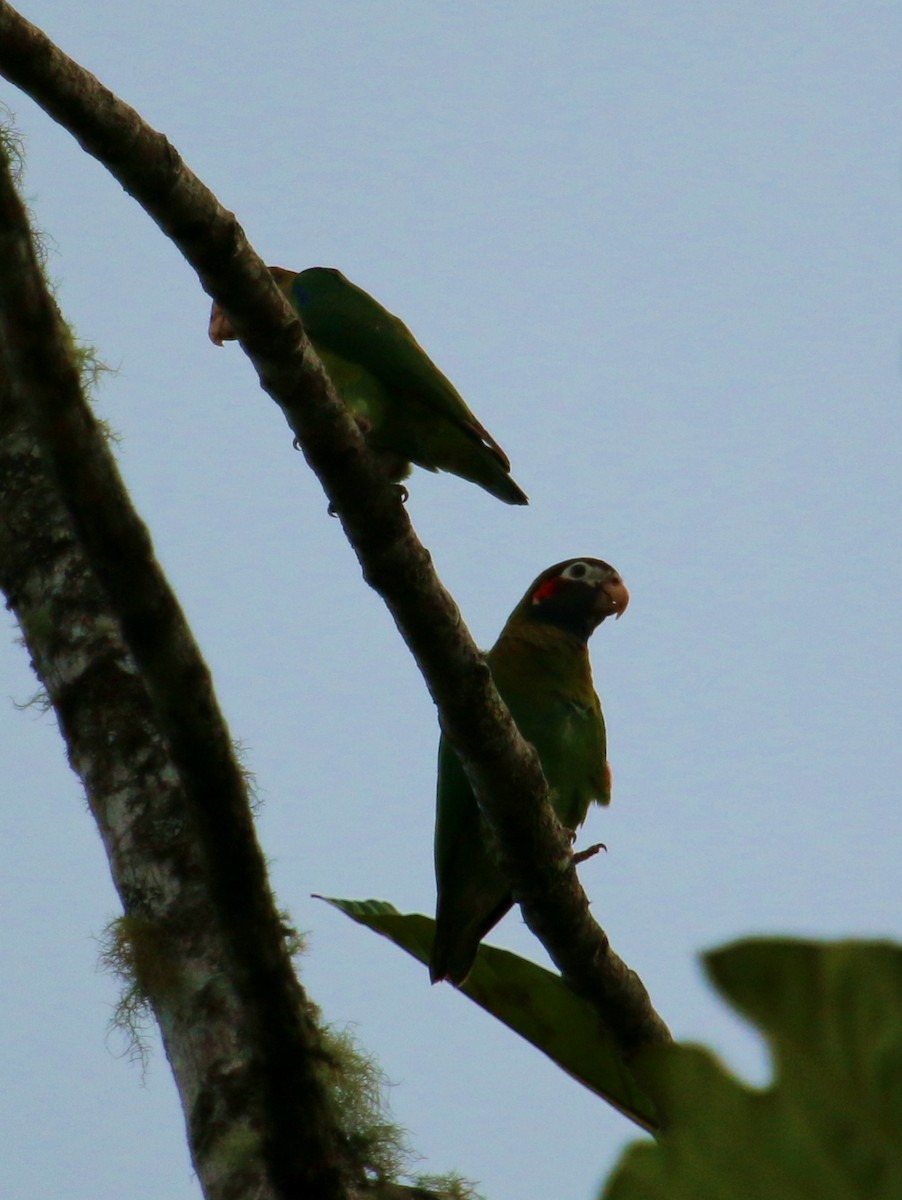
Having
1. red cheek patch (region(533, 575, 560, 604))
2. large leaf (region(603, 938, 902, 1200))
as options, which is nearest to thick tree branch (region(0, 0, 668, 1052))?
large leaf (region(603, 938, 902, 1200))

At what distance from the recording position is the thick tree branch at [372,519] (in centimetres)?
209

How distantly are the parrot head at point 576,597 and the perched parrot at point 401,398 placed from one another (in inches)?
27.3

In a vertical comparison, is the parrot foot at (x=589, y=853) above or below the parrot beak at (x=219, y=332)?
below

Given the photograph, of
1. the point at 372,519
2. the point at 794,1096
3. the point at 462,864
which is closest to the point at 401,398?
the point at 462,864

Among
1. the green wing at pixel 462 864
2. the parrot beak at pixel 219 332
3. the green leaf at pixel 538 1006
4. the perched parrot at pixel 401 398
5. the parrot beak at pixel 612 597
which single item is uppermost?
the parrot beak at pixel 219 332

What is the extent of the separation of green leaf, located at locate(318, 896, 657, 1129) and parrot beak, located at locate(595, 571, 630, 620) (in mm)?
1898

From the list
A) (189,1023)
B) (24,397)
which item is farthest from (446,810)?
(24,397)

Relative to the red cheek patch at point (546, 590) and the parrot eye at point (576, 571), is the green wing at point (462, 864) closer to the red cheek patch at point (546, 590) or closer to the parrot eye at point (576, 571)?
the red cheek patch at point (546, 590)

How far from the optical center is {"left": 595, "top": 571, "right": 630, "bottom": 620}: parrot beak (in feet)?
14.5

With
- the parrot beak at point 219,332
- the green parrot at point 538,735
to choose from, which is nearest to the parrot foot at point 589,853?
the green parrot at point 538,735

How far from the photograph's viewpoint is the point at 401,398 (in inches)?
148

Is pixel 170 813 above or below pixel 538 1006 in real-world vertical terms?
above

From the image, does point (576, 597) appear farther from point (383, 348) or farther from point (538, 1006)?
point (538, 1006)

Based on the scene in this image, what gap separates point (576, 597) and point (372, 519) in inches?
82.7
